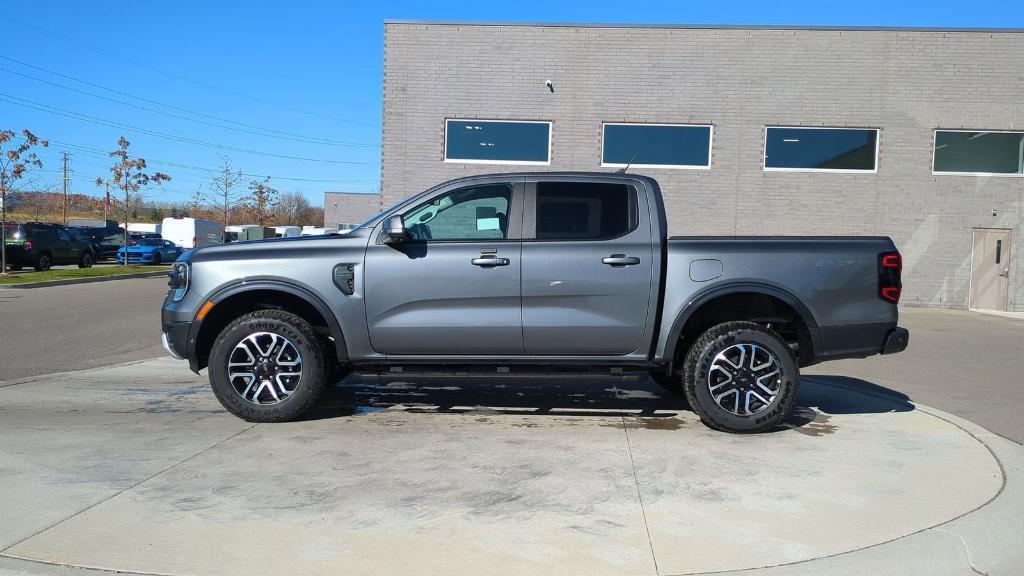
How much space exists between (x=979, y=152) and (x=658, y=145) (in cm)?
774

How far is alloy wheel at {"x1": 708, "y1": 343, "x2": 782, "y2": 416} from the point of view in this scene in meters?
5.84

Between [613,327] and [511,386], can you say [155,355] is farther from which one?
[613,327]

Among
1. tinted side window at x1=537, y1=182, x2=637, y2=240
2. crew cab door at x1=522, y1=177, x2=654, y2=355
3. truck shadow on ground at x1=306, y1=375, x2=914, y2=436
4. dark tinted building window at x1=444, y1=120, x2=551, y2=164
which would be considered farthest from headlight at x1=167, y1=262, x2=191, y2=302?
dark tinted building window at x1=444, y1=120, x2=551, y2=164

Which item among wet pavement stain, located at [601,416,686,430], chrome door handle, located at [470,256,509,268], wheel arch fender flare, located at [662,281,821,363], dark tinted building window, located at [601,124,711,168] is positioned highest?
dark tinted building window, located at [601,124,711,168]

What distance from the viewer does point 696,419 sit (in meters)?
6.50

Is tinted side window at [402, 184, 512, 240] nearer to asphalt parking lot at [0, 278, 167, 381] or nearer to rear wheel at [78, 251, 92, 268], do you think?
asphalt parking lot at [0, 278, 167, 381]

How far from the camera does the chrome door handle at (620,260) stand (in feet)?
19.1

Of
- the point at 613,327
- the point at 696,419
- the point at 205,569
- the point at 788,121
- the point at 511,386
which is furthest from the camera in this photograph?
the point at 788,121

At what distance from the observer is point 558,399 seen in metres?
7.21

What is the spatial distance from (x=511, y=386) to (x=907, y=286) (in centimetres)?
1440

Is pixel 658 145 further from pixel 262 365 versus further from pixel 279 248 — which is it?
pixel 262 365

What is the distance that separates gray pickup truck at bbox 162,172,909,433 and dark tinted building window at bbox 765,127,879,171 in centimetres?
1299

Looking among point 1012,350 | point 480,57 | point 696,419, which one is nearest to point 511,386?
point 696,419

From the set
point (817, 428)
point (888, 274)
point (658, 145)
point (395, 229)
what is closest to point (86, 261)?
point (658, 145)
